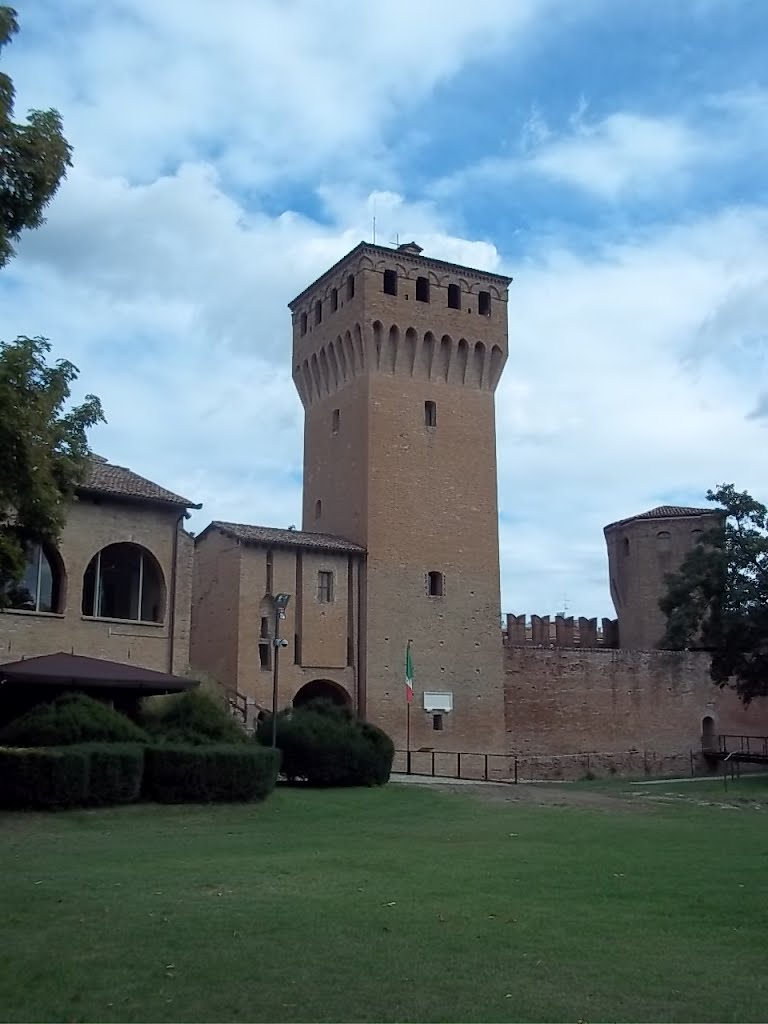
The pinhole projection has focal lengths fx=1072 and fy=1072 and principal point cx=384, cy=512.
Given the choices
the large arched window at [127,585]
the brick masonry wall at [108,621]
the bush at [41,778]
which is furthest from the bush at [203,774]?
the large arched window at [127,585]

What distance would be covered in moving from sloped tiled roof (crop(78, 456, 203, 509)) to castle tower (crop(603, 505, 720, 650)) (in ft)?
96.9

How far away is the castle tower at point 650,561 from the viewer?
5384 cm

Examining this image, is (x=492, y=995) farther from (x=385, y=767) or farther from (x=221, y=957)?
(x=385, y=767)

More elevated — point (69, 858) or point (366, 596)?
point (366, 596)

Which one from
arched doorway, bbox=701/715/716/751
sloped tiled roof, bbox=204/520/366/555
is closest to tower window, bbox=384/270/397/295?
sloped tiled roof, bbox=204/520/366/555

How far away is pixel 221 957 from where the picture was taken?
8.28 meters

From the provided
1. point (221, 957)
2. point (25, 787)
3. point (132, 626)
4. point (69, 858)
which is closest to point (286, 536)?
point (132, 626)

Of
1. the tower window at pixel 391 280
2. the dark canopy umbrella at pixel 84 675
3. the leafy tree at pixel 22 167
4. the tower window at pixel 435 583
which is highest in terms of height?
the tower window at pixel 391 280

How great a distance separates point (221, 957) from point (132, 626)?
75.0 ft

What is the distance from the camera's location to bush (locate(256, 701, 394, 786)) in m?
27.2

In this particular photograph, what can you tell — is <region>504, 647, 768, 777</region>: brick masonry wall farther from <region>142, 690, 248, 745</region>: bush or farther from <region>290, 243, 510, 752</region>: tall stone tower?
<region>142, 690, 248, 745</region>: bush

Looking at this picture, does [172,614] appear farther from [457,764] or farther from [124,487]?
[457,764]

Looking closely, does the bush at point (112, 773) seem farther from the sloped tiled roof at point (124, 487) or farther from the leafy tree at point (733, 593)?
the leafy tree at point (733, 593)

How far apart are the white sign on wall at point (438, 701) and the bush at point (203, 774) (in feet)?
48.9
